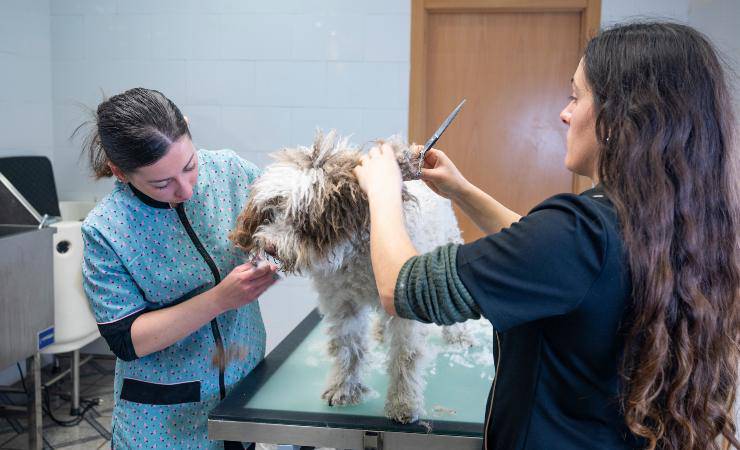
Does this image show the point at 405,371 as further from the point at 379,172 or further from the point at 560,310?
the point at 560,310

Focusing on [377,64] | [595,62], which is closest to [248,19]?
[377,64]

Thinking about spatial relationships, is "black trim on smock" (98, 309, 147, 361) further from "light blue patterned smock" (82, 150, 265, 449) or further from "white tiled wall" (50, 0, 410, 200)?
"white tiled wall" (50, 0, 410, 200)

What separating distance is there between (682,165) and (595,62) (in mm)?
206

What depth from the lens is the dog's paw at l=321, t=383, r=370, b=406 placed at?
1534mm

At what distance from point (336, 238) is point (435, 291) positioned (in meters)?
0.42

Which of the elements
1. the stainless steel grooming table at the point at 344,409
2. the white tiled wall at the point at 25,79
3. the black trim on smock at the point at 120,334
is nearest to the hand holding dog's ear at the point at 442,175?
the stainless steel grooming table at the point at 344,409

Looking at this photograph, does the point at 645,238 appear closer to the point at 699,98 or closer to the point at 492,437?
the point at 699,98

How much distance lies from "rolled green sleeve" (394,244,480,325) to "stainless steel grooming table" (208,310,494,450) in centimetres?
57

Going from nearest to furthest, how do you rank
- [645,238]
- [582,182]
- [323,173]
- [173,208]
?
1. [645,238]
2. [323,173]
3. [173,208]
4. [582,182]

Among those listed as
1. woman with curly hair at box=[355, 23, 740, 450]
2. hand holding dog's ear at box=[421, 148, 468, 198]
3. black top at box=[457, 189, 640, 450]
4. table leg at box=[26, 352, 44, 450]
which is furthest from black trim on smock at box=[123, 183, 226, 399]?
table leg at box=[26, 352, 44, 450]

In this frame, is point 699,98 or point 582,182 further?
point 582,182

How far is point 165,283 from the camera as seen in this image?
148 centimetres

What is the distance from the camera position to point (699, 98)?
0.88 m

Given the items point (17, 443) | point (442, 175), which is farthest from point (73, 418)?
point (442, 175)
